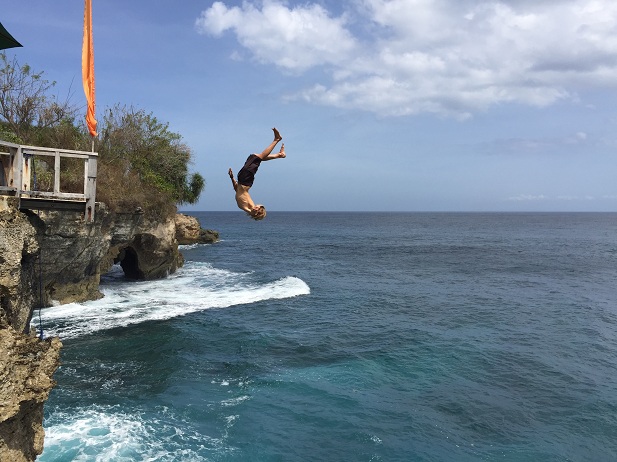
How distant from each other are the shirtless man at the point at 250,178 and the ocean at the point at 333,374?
23.4 feet

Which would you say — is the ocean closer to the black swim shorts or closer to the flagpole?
the black swim shorts

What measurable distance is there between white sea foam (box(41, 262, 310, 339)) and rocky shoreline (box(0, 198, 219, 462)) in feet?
4.44

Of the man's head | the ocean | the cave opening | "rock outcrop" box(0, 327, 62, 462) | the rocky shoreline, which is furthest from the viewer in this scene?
the cave opening

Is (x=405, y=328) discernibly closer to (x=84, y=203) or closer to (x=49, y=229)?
(x=84, y=203)

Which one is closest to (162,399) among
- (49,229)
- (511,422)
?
(511,422)

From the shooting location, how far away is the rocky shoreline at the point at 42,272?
29.0ft

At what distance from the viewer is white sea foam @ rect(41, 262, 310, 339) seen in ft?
76.8

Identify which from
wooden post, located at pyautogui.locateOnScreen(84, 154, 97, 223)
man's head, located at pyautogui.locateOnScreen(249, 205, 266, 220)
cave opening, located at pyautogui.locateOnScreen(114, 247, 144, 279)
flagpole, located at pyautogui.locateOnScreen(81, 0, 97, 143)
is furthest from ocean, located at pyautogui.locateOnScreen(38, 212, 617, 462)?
flagpole, located at pyautogui.locateOnScreen(81, 0, 97, 143)

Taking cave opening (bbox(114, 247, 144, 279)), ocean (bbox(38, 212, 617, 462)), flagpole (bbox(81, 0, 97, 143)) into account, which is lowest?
ocean (bbox(38, 212, 617, 462))

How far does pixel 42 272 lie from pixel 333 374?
16389mm

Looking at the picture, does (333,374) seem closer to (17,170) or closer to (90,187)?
(90,187)

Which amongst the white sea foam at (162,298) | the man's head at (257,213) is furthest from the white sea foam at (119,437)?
the white sea foam at (162,298)

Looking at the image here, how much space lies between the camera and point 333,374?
18234 mm

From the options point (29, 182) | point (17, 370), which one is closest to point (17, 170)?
point (29, 182)
